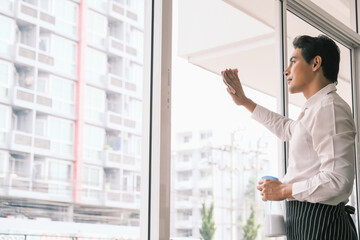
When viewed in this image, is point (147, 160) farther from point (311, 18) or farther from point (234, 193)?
point (234, 193)

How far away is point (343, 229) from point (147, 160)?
2.23ft

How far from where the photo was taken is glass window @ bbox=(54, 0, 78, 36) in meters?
1.84

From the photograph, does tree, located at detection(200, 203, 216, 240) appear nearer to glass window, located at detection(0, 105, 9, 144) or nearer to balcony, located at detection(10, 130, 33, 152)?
balcony, located at detection(10, 130, 33, 152)

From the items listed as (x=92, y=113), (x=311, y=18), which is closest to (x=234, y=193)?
(x=311, y=18)

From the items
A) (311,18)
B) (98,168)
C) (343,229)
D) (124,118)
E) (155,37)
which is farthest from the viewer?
(311,18)

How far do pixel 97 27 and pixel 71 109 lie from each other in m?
0.34

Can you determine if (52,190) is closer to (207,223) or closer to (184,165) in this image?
(184,165)

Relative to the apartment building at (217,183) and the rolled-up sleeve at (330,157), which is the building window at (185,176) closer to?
the apartment building at (217,183)

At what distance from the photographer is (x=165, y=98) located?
1763 millimetres

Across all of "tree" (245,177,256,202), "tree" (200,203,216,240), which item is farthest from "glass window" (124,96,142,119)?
"tree" (245,177,256,202)

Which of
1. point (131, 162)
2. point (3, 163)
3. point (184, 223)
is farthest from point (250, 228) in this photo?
point (3, 163)

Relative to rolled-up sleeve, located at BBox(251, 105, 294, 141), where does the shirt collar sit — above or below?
above

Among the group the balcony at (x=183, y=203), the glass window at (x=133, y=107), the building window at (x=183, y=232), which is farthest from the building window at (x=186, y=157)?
the glass window at (x=133, y=107)

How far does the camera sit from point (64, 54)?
1.91 m
